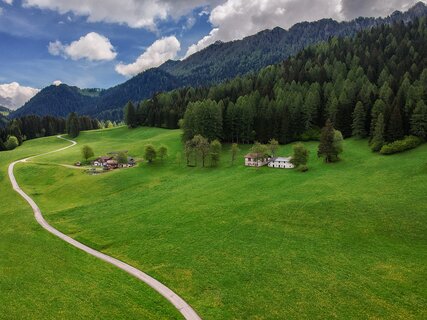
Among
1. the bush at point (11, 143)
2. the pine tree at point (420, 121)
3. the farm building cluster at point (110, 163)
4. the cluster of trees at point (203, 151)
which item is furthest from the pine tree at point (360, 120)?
the bush at point (11, 143)

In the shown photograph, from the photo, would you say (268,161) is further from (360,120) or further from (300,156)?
(360,120)

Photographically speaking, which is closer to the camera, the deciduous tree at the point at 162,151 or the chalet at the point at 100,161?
the deciduous tree at the point at 162,151

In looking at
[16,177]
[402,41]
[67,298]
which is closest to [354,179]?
[67,298]

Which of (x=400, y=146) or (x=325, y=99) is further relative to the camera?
(x=325, y=99)

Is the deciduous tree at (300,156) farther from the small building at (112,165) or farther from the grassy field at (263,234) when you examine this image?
the small building at (112,165)

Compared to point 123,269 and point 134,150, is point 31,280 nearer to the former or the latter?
point 123,269

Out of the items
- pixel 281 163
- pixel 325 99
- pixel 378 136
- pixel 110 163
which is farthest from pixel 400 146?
pixel 110 163
